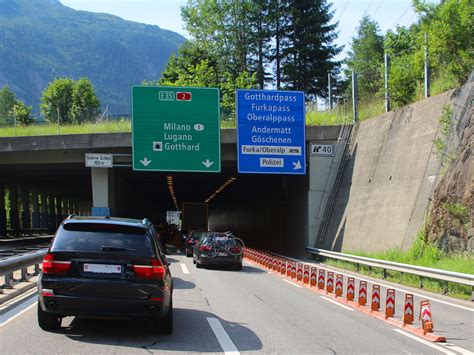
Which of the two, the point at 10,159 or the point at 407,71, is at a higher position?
the point at 407,71

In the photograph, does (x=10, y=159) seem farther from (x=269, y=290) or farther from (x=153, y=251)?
(x=153, y=251)

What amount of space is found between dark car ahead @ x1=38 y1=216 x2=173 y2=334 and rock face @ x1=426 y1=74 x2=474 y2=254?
472 inches

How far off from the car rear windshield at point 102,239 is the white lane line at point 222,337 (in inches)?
62.1

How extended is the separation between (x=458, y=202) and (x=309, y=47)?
48.3m

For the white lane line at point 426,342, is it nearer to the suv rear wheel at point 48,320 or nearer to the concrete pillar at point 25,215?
the suv rear wheel at point 48,320

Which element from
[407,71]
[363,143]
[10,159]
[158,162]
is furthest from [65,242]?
[10,159]

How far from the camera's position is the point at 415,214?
68.7 ft

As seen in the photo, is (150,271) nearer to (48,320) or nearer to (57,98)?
(48,320)

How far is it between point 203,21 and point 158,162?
158 feet

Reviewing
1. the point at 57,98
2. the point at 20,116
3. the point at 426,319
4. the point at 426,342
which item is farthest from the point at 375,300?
the point at 57,98

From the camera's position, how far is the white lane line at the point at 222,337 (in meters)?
7.39

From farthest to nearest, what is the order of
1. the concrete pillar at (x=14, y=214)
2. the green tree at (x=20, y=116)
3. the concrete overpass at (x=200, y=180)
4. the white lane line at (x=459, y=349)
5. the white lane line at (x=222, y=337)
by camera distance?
the concrete pillar at (x=14, y=214) → the green tree at (x=20, y=116) → the concrete overpass at (x=200, y=180) → the white lane line at (x=459, y=349) → the white lane line at (x=222, y=337)

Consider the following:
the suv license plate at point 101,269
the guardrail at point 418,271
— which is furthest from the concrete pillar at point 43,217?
Answer: the suv license plate at point 101,269

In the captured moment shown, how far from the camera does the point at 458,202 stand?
18.2 meters
